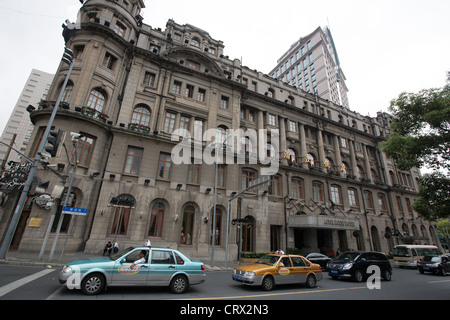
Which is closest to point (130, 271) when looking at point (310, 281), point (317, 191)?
point (310, 281)

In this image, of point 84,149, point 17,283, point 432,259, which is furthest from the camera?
point 84,149

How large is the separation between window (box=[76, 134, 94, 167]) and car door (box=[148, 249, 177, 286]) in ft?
46.4

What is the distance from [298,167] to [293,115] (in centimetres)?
882

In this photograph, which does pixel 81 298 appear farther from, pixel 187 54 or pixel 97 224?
pixel 187 54

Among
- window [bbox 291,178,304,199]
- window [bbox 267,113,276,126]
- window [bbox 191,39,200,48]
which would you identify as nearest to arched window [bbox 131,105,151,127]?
window [bbox 191,39,200,48]

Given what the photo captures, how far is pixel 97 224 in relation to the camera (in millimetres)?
17656

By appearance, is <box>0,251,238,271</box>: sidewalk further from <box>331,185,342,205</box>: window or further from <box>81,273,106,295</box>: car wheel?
<box>331,185,342,205</box>: window

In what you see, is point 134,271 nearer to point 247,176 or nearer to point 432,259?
point 247,176

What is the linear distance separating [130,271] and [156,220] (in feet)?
40.8

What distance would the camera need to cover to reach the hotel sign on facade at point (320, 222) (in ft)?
79.0

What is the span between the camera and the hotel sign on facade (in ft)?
79.0

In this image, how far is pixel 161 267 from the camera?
845 centimetres

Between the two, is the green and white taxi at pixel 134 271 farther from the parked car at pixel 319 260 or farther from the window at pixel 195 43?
the window at pixel 195 43

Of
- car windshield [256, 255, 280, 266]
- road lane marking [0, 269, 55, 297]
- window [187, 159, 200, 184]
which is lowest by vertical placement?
road lane marking [0, 269, 55, 297]
